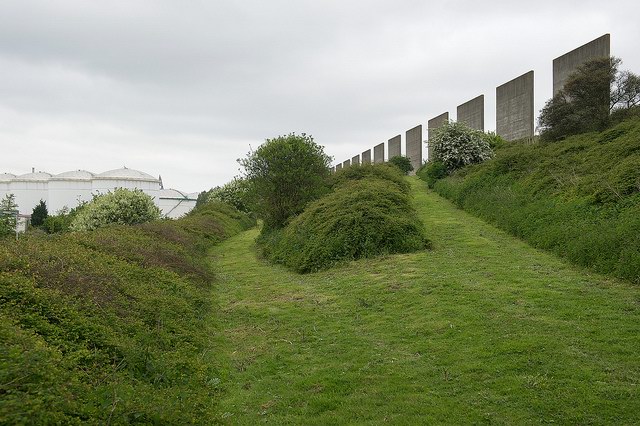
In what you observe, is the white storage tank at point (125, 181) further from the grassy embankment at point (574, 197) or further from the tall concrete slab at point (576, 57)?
the tall concrete slab at point (576, 57)

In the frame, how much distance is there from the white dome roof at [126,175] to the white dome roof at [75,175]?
2.24 metres

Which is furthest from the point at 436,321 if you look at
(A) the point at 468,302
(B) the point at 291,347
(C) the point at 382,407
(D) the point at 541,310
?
(C) the point at 382,407

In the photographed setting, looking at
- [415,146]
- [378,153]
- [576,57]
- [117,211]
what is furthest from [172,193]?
[576,57]

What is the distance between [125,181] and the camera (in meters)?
48.9

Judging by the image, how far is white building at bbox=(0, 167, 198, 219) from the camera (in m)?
49.4

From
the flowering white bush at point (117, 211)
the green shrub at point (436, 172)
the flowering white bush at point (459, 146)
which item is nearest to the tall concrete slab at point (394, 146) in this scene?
the green shrub at point (436, 172)

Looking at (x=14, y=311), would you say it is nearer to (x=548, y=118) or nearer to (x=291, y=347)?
(x=291, y=347)

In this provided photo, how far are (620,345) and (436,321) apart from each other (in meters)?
2.59

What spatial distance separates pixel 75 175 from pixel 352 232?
4666cm

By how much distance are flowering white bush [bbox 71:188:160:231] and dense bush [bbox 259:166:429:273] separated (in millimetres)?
9613

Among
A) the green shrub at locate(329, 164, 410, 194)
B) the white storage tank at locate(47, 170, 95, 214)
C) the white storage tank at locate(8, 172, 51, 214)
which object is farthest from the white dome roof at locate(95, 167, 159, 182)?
the green shrub at locate(329, 164, 410, 194)

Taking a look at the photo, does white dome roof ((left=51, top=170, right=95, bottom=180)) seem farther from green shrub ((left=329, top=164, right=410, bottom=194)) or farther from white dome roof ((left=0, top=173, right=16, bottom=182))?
green shrub ((left=329, top=164, right=410, bottom=194))

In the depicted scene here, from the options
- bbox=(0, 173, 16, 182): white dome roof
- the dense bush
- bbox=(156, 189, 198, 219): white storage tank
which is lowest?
the dense bush

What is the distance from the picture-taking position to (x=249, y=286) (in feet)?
43.7
